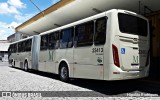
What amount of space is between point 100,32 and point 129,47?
3.96 feet

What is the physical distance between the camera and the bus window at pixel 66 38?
10.9 m

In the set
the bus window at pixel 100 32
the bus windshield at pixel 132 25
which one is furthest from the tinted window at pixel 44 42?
the bus windshield at pixel 132 25

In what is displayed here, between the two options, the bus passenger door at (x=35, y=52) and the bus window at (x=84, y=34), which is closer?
the bus window at (x=84, y=34)

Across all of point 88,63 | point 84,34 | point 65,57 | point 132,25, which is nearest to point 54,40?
point 65,57

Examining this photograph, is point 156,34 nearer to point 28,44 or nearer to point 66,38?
point 66,38

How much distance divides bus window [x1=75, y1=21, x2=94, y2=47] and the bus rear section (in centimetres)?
129

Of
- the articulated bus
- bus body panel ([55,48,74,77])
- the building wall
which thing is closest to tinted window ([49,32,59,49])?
the articulated bus

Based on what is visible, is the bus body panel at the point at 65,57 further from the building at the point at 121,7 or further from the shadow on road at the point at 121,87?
the building at the point at 121,7

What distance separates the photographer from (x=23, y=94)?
812 cm

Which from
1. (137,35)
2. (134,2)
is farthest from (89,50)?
(134,2)

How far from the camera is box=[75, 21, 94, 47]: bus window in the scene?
Answer: 9.24 m

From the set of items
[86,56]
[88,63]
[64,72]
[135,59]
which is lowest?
[64,72]

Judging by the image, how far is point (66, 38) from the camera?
11.4m

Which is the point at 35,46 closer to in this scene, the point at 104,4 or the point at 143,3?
the point at 104,4
